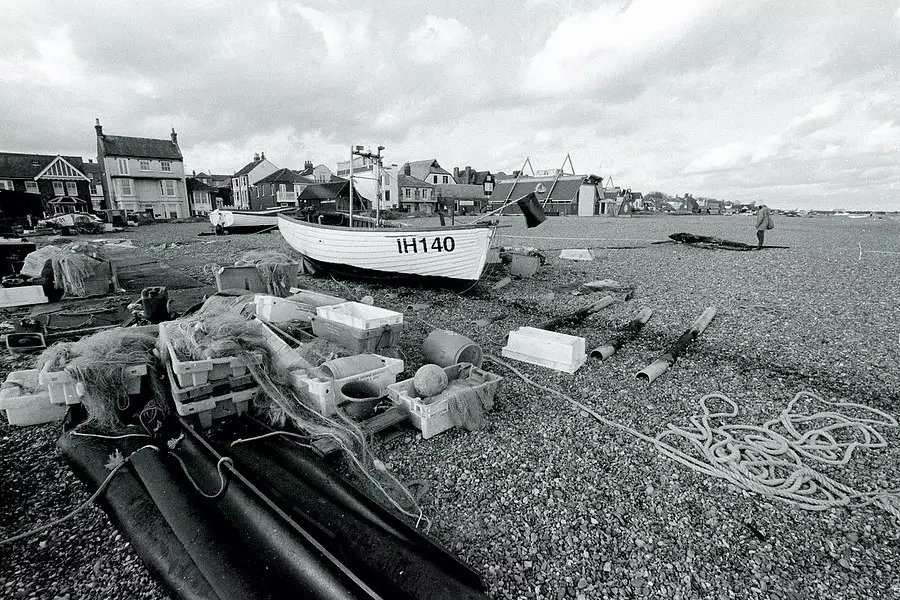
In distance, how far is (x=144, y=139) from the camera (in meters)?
49.2

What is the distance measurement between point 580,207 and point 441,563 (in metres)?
61.3

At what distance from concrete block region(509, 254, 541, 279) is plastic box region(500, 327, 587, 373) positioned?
5715 millimetres

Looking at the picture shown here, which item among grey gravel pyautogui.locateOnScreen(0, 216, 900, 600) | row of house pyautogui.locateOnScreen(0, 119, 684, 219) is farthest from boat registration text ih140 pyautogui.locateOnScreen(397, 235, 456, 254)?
row of house pyautogui.locateOnScreen(0, 119, 684, 219)

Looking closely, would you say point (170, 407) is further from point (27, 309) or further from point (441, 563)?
point (27, 309)

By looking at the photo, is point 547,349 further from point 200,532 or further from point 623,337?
point 200,532

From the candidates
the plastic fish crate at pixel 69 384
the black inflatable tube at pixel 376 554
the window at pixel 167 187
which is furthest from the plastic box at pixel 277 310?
the window at pixel 167 187

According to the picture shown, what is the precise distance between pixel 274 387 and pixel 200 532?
1.54m

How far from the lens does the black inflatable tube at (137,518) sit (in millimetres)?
2428

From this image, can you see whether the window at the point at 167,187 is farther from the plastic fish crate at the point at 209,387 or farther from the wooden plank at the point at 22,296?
the plastic fish crate at the point at 209,387

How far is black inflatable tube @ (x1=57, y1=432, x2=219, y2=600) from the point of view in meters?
2.43

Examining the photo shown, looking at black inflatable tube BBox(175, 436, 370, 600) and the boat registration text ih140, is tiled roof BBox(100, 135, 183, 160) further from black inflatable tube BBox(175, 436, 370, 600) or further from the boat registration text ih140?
black inflatable tube BBox(175, 436, 370, 600)

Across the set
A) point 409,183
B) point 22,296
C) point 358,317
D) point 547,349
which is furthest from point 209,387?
point 409,183

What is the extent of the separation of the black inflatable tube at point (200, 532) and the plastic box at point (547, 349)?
4098 millimetres

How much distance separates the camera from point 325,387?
158 inches
